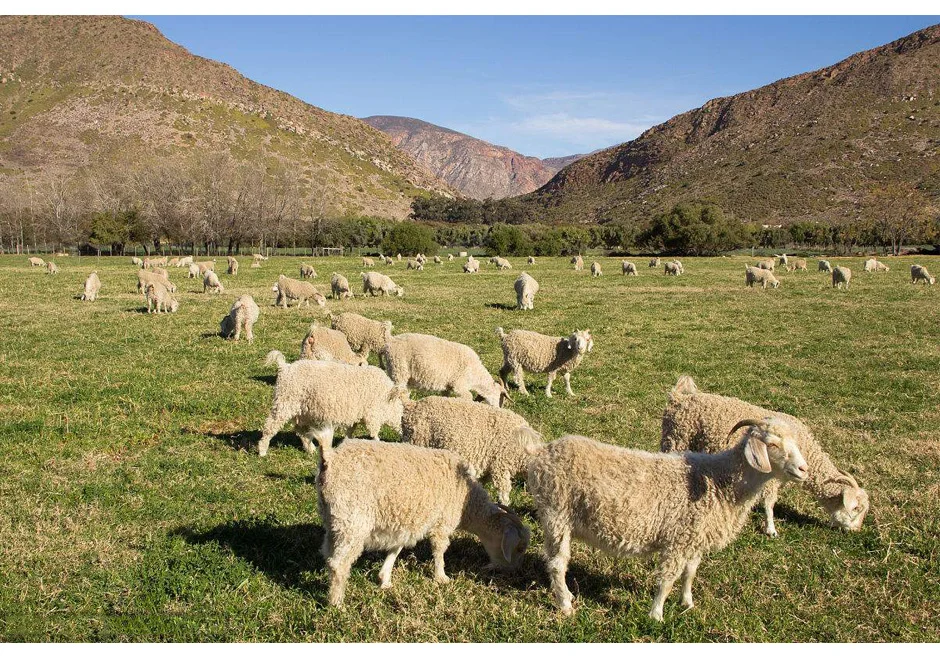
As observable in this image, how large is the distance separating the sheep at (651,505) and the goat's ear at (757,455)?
0.10ft

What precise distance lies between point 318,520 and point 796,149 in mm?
137606

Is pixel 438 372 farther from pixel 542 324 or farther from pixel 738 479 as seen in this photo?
pixel 542 324

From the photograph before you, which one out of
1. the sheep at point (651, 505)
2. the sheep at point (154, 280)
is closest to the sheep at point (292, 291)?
the sheep at point (154, 280)

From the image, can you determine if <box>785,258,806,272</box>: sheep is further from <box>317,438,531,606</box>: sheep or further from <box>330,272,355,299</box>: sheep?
<box>317,438,531,606</box>: sheep

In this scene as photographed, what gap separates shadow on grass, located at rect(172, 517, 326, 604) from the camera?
5371mm

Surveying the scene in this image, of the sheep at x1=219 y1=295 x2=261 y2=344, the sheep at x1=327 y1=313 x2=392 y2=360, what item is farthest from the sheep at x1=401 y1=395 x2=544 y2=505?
the sheep at x1=219 y1=295 x2=261 y2=344

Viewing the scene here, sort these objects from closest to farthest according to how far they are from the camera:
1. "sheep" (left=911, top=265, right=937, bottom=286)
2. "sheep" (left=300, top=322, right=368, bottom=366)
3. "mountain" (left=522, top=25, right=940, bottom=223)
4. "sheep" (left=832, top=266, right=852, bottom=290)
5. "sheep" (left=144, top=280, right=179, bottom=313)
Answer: "sheep" (left=300, top=322, right=368, bottom=366), "sheep" (left=144, top=280, right=179, bottom=313), "sheep" (left=832, top=266, right=852, bottom=290), "sheep" (left=911, top=265, right=937, bottom=286), "mountain" (left=522, top=25, right=940, bottom=223)

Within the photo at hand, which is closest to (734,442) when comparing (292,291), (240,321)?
(240,321)

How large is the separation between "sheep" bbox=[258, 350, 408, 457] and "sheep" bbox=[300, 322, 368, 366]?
10.4 feet

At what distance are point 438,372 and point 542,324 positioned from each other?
10.8 m

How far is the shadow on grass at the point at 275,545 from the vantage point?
537 centimetres

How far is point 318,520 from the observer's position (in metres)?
6.44

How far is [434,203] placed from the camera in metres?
139

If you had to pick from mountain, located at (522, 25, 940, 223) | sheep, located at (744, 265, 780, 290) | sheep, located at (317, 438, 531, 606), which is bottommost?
sheep, located at (317, 438, 531, 606)
